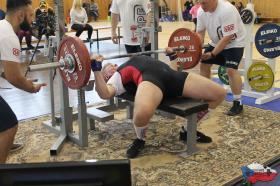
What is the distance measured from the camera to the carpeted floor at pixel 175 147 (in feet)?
7.93

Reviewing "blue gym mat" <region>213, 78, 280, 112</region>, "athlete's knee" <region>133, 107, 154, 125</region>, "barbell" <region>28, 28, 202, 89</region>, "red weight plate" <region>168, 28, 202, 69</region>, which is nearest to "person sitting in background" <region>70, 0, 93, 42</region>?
"blue gym mat" <region>213, 78, 280, 112</region>

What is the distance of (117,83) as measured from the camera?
9.46 feet

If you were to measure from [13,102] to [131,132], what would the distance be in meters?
1.72

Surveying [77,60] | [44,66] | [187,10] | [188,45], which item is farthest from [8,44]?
[187,10]

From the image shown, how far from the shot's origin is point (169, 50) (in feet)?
10.5

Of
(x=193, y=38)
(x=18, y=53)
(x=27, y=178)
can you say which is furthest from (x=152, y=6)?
(x=27, y=178)

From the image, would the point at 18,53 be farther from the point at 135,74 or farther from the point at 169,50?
the point at 169,50

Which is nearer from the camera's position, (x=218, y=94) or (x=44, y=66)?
(x=44, y=66)

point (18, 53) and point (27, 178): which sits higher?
point (18, 53)

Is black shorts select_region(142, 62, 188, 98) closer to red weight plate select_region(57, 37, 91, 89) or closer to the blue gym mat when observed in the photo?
red weight plate select_region(57, 37, 91, 89)

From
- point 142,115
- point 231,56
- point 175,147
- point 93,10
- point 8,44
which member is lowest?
point 175,147

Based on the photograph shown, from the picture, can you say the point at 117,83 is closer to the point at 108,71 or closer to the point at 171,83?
the point at 108,71

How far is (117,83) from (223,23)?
1215 millimetres

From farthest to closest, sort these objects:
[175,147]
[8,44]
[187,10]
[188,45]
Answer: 1. [187,10]
2. [188,45]
3. [175,147]
4. [8,44]
